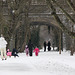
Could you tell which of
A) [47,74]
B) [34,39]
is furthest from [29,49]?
[34,39]

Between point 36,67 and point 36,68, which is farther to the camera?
point 36,67

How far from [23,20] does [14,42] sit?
2.79 m

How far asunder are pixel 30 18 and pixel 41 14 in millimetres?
1429

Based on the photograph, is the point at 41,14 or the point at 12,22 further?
the point at 41,14

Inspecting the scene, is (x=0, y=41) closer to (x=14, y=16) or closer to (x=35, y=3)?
(x=14, y=16)

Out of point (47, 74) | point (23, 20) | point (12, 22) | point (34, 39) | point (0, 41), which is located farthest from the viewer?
point (34, 39)

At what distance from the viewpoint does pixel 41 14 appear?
36.6 metres

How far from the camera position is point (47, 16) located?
119ft

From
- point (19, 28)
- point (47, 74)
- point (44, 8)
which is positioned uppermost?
point (44, 8)

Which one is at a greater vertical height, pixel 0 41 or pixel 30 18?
pixel 30 18

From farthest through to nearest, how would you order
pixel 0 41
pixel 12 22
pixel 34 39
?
1. pixel 34 39
2. pixel 12 22
3. pixel 0 41

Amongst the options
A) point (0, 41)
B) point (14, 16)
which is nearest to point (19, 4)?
point (14, 16)

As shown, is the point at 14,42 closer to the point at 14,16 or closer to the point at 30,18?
the point at 30,18

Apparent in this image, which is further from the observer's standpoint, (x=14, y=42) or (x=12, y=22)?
(x=14, y=42)
